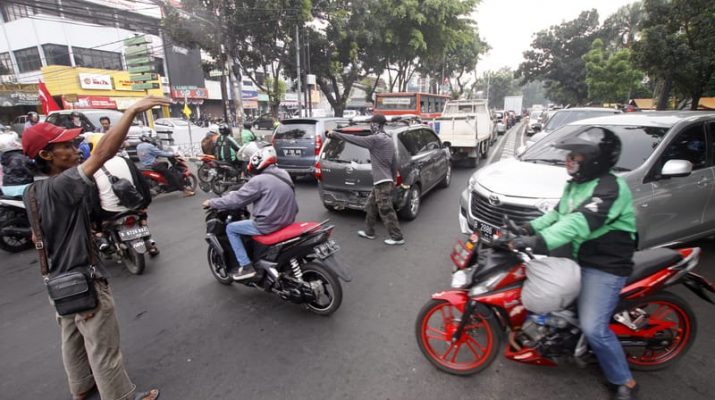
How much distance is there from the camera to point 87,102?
26.9 m

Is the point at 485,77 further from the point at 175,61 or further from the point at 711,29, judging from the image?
the point at 711,29

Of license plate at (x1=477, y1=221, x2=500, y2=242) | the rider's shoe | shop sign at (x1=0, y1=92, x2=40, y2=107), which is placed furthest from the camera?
shop sign at (x1=0, y1=92, x2=40, y2=107)

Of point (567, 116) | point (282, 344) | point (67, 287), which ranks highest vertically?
point (567, 116)

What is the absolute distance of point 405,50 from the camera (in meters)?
21.1

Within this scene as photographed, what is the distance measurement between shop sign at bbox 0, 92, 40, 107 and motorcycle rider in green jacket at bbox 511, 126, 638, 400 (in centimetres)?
3587

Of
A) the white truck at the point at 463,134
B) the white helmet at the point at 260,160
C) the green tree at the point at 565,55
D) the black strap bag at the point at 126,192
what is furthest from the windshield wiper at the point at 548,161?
the green tree at the point at 565,55

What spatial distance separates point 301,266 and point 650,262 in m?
2.69

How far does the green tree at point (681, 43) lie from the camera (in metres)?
9.01

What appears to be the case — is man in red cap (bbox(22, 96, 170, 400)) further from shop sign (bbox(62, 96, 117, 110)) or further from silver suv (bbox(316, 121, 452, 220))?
shop sign (bbox(62, 96, 117, 110))

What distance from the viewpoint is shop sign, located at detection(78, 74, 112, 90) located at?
26345 millimetres

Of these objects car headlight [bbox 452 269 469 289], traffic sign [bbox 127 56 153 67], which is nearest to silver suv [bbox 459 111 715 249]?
car headlight [bbox 452 269 469 289]

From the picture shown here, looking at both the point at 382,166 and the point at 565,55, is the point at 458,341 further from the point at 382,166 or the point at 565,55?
the point at 565,55

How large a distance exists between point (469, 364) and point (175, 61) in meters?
38.6

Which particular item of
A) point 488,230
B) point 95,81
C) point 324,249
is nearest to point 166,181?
point 324,249
